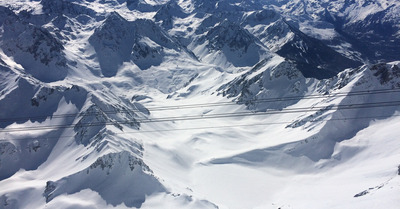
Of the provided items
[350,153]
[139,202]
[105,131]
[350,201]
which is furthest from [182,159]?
[350,201]

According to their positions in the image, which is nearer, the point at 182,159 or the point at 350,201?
the point at 350,201

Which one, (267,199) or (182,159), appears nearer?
(267,199)

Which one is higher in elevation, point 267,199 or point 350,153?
point 350,153

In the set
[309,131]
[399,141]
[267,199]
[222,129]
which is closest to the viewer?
[267,199]

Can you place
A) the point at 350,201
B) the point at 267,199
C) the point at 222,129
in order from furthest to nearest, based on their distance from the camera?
the point at 222,129 < the point at 267,199 < the point at 350,201

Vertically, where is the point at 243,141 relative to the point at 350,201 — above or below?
below

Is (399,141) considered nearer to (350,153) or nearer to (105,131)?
(350,153)

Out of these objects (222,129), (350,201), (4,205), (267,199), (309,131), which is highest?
(350,201)

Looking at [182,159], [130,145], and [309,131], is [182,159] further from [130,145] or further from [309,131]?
[309,131]

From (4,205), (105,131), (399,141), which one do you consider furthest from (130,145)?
(399,141)
